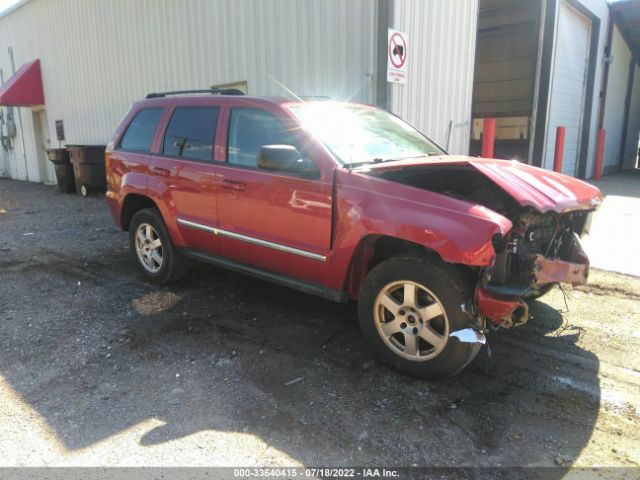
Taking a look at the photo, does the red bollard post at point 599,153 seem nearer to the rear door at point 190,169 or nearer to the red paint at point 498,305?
the rear door at point 190,169

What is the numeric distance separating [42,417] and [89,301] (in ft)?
6.35

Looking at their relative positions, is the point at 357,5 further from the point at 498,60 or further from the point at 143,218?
the point at 498,60

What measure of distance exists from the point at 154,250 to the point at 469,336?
3487 millimetres

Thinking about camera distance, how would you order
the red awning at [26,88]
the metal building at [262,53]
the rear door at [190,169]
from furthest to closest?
1. the red awning at [26,88]
2. the metal building at [262,53]
3. the rear door at [190,169]

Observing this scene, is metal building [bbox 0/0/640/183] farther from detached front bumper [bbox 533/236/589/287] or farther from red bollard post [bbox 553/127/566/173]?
detached front bumper [bbox 533/236/589/287]

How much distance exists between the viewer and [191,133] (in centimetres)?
462

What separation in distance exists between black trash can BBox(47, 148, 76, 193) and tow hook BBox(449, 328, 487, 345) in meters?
12.4

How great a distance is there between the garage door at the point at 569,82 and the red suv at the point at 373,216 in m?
8.92

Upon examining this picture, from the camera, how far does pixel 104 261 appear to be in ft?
19.9

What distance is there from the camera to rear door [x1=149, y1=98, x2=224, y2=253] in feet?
14.4

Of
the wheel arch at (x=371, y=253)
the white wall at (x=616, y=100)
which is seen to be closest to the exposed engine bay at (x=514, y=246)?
the wheel arch at (x=371, y=253)

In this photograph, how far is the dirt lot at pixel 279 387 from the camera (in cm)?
259

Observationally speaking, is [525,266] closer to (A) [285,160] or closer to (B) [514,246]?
(B) [514,246]

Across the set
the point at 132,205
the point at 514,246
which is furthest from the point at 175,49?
the point at 514,246
